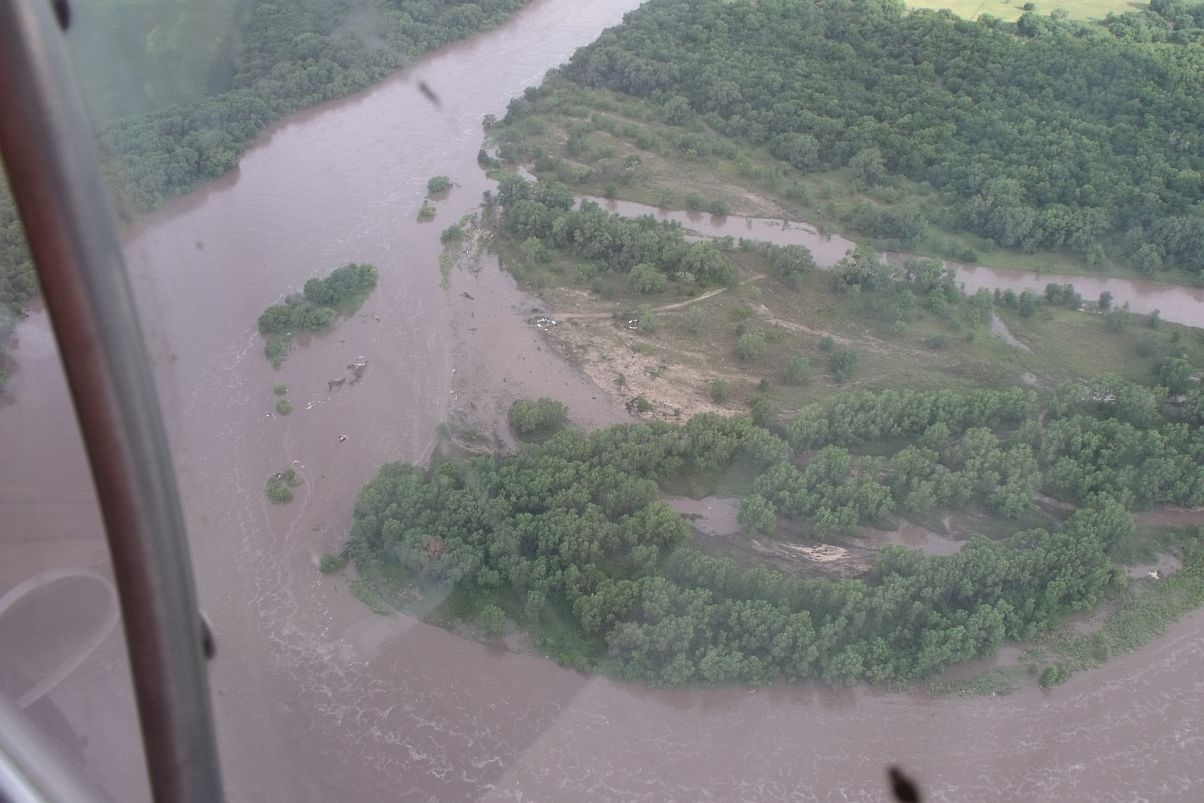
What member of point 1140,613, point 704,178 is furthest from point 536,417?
point 704,178

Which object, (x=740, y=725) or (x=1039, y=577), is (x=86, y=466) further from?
(x=1039, y=577)

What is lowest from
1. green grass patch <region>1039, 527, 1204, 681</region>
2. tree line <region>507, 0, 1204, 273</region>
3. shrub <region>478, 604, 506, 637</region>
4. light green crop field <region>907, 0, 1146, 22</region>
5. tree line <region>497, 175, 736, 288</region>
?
green grass patch <region>1039, 527, 1204, 681</region>

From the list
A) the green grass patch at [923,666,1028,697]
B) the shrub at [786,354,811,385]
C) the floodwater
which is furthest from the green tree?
the green grass patch at [923,666,1028,697]

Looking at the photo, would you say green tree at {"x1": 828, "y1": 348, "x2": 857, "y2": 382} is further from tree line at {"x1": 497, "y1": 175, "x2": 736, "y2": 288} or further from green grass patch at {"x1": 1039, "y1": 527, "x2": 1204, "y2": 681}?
green grass patch at {"x1": 1039, "y1": 527, "x2": 1204, "y2": 681}

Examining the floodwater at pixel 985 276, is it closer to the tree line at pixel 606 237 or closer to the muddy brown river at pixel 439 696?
the tree line at pixel 606 237

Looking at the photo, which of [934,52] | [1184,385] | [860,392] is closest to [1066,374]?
[1184,385]

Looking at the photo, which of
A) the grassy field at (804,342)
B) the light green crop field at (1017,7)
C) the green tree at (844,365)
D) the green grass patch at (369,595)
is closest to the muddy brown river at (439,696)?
the green grass patch at (369,595)
